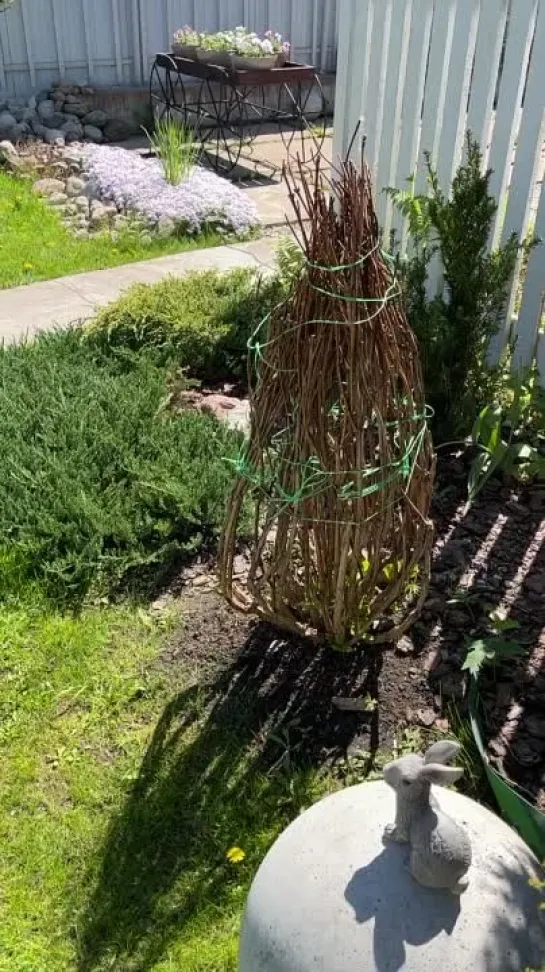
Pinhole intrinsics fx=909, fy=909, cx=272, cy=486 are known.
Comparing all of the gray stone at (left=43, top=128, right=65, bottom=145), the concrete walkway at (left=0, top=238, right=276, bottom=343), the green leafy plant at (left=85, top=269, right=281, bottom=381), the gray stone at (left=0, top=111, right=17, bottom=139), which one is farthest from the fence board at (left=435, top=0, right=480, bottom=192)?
the gray stone at (left=0, top=111, right=17, bottom=139)

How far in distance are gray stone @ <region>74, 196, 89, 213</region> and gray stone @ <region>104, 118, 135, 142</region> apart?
3.06 m

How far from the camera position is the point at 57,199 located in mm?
7832

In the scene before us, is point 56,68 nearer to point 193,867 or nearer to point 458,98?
point 458,98

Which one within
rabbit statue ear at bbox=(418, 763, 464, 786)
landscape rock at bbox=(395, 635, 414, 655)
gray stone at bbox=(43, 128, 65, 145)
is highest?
rabbit statue ear at bbox=(418, 763, 464, 786)

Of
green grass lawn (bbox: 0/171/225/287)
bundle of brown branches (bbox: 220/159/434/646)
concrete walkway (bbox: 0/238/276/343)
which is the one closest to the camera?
bundle of brown branches (bbox: 220/159/434/646)

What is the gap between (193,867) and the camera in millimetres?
2396

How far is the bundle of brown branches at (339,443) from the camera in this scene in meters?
2.20

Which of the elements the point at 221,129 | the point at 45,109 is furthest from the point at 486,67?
the point at 45,109

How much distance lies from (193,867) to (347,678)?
778 millimetres

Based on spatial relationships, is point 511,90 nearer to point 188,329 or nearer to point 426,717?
point 188,329

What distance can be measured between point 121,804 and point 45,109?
959 cm

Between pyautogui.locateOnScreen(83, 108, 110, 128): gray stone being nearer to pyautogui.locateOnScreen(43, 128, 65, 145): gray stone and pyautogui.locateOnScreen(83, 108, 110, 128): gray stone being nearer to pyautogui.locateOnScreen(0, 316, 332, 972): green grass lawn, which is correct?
pyautogui.locateOnScreen(43, 128, 65, 145): gray stone

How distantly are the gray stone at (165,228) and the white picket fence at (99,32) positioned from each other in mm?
5174

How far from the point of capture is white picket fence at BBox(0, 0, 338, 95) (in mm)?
10898
